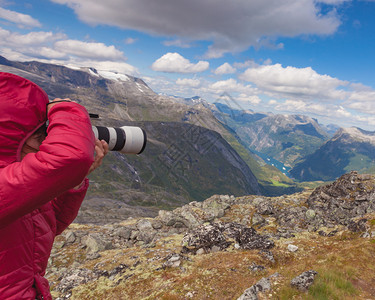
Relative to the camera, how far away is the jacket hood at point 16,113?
204 centimetres

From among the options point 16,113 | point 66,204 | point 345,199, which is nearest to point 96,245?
→ point 66,204

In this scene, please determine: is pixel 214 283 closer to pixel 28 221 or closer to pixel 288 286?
pixel 288 286

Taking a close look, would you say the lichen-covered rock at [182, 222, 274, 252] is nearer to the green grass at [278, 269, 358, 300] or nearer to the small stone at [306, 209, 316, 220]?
the green grass at [278, 269, 358, 300]

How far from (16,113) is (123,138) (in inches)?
63.2

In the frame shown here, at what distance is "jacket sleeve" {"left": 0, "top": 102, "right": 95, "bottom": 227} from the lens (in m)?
1.76

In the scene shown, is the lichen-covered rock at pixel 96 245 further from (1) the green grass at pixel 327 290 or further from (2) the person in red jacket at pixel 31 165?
(2) the person in red jacket at pixel 31 165

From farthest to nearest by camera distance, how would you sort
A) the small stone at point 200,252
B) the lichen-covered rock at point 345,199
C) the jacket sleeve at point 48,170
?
1. the lichen-covered rock at point 345,199
2. the small stone at point 200,252
3. the jacket sleeve at point 48,170

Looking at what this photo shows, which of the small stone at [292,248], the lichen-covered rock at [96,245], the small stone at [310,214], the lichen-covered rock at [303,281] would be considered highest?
the lichen-covered rock at [303,281]

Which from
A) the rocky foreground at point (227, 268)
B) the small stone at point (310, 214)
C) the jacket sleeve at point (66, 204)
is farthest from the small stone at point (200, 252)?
the small stone at point (310, 214)

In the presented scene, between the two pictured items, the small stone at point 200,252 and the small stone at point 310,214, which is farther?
the small stone at point 310,214

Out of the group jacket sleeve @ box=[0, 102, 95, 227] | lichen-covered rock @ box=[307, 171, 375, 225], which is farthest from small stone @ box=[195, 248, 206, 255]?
lichen-covered rock @ box=[307, 171, 375, 225]

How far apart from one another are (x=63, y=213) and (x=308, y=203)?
3091 cm

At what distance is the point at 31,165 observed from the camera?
1769 millimetres

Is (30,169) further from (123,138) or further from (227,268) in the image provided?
(227,268)
